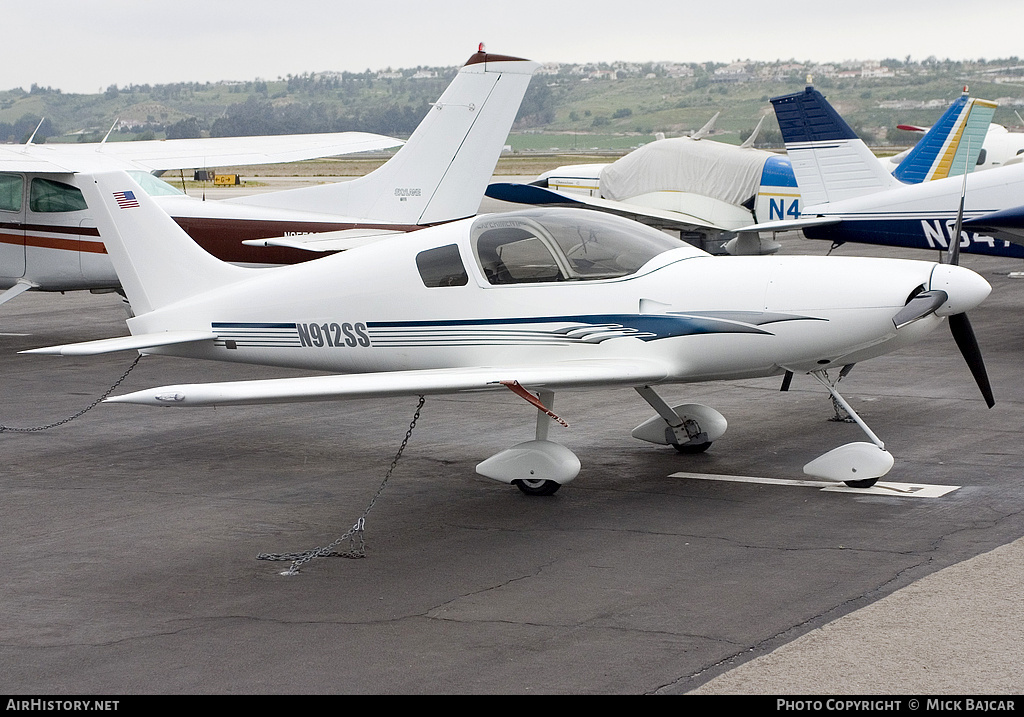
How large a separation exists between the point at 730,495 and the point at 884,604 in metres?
2.32

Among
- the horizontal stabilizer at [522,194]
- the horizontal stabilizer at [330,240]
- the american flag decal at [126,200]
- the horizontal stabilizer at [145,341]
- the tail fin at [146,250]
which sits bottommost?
the horizontal stabilizer at [522,194]

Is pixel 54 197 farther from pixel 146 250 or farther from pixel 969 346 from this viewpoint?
pixel 969 346

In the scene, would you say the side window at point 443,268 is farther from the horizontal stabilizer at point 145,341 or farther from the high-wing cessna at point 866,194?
the high-wing cessna at point 866,194

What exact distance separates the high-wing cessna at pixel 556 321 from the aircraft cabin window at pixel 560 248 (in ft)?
0.04

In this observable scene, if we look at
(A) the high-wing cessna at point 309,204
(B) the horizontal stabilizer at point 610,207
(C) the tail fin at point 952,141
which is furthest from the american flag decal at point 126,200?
(C) the tail fin at point 952,141

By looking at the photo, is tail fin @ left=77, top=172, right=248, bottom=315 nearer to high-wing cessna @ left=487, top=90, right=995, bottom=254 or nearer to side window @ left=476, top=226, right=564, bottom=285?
side window @ left=476, top=226, right=564, bottom=285

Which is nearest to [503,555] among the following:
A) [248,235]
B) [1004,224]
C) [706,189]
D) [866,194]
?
[248,235]

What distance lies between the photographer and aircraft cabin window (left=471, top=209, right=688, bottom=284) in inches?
325

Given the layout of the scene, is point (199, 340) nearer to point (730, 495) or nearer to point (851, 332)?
point (730, 495)

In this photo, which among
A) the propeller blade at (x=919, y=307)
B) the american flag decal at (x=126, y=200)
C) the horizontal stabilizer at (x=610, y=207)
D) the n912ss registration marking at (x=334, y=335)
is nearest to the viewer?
the propeller blade at (x=919, y=307)

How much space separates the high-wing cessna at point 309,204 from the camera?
15.4 m

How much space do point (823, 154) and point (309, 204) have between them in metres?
8.52

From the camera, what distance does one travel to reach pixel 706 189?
25859mm
